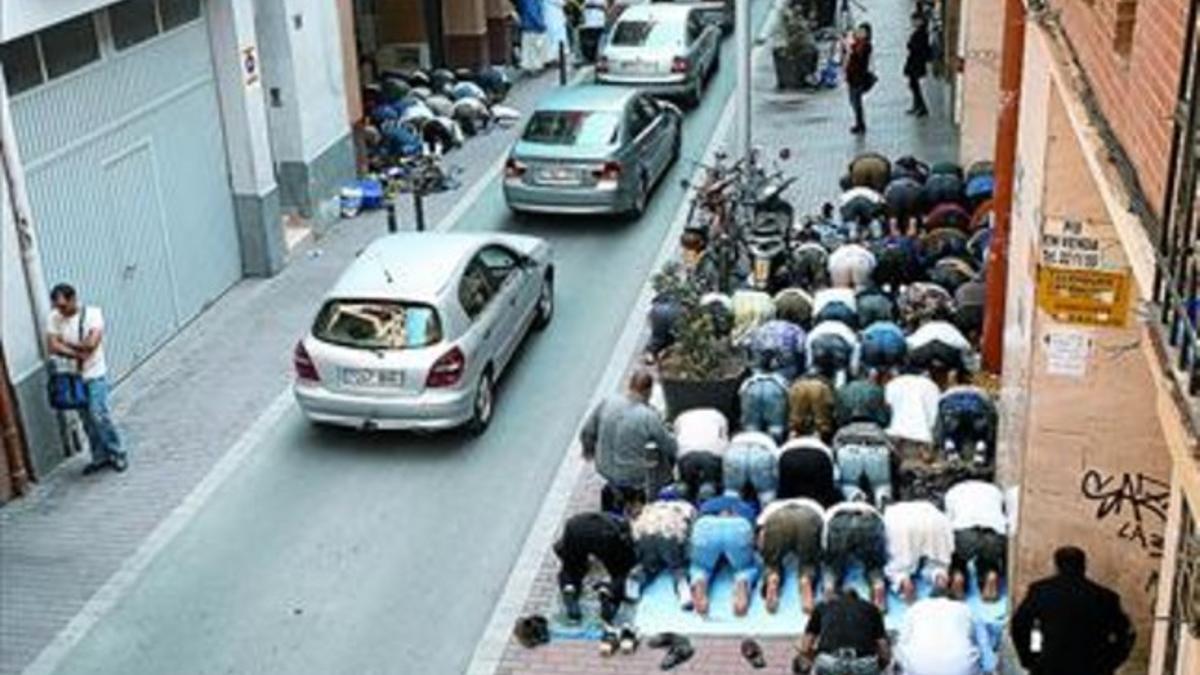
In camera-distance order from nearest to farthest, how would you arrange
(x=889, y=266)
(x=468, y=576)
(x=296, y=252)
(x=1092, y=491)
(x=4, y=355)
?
1. (x=1092, y=491)
2. (x=468, y=576)
3. (x=4, y=355)
4. (x=889, y=266)
5. (x=296, y=252)

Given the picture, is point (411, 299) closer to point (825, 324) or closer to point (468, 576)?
point (468, 576)

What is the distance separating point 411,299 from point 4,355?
3436 millimetres

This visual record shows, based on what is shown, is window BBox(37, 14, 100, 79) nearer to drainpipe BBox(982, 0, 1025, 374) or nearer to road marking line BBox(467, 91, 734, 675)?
road marking line BBox(467, 91, 734, 675)

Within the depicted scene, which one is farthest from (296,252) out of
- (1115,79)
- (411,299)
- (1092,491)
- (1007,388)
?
(1115,79)

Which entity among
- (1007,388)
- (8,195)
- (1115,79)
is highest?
(1115,79)

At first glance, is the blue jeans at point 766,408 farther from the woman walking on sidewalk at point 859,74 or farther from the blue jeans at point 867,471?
the woman walking on sidewalk at point 859,74

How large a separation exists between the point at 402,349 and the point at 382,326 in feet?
1.00

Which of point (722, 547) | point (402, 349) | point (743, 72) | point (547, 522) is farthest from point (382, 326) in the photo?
→ point (743, 72)

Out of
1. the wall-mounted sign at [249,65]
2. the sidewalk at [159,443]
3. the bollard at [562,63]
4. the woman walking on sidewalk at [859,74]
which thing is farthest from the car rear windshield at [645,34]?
the wall-mounted sign at [249,65]

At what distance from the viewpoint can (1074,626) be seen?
30.3 ft

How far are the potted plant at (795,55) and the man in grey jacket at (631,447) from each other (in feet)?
50.3

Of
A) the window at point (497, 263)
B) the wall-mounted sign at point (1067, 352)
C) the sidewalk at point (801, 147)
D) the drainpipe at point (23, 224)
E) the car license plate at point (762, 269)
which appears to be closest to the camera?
the wall-mounted sign at point (1067, 352)

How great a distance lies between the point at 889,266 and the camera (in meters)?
16.3

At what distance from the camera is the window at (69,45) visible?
14.4 m
